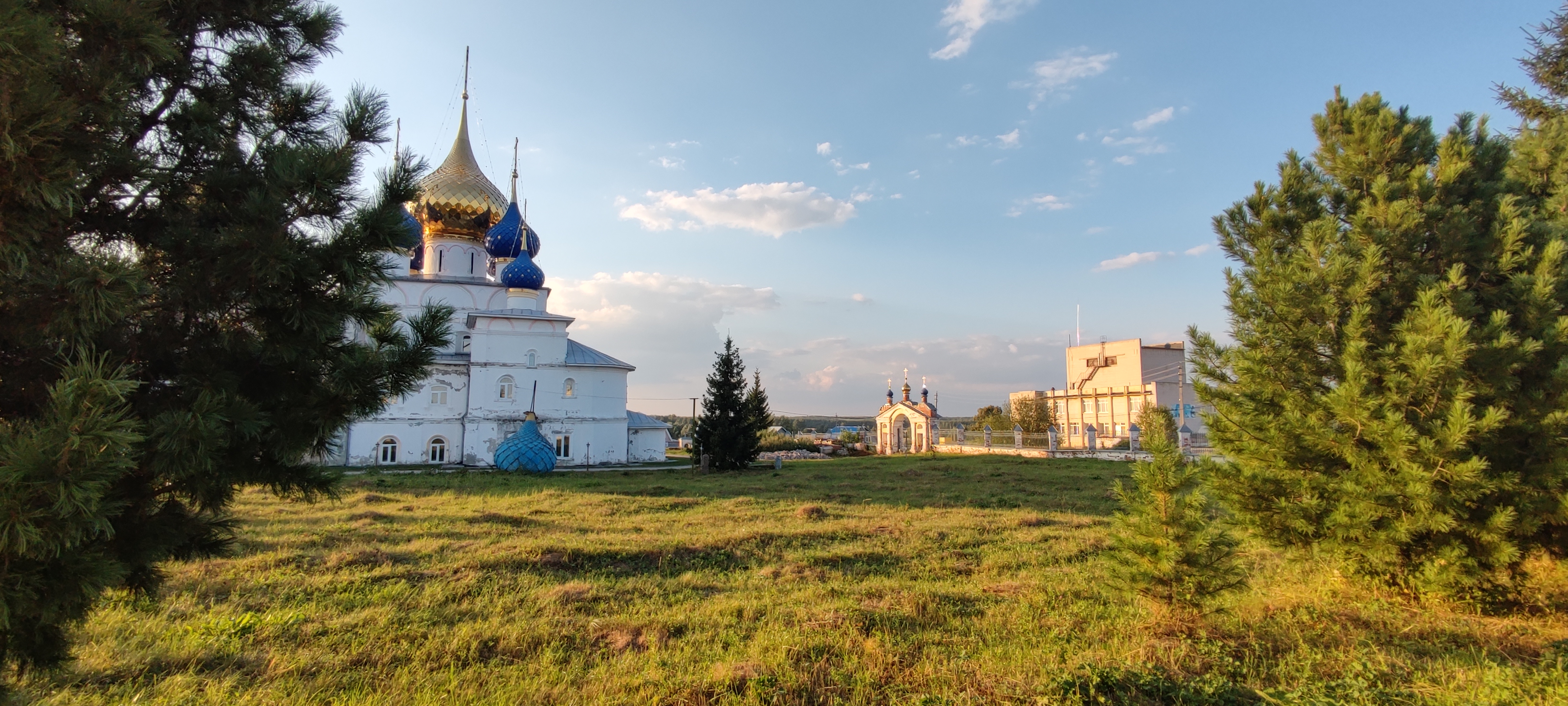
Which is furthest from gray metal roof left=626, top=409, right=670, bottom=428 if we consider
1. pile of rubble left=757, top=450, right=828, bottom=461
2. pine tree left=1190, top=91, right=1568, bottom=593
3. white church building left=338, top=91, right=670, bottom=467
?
pine tree left=1190, top=91, right=1568, bottom=593

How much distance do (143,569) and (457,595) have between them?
→ 439 centimetres

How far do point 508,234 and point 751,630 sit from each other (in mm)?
27270

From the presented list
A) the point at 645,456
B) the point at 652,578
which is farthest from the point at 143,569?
the point at 645,456

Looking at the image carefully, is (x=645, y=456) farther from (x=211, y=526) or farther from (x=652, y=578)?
(x=211, y=526)

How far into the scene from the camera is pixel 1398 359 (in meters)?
5.70

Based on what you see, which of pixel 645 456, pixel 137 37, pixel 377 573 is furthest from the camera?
pixel 645 456

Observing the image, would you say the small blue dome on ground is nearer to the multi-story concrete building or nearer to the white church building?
the white church building

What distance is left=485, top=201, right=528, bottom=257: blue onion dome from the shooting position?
29422 mm

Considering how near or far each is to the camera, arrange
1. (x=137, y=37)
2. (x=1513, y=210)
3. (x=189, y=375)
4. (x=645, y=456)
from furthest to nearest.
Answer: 1. (x=645, y=456)
2. (x=1513, y=210)
3. (x=189, y=375)
4. (x=137, y=37)

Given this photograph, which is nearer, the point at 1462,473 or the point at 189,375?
the point at 189,375

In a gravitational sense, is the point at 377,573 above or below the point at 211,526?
below

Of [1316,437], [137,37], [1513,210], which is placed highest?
[1513,210]

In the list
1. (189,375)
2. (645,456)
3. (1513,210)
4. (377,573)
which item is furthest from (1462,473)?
(645,456)

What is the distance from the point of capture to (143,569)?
2812 mm
